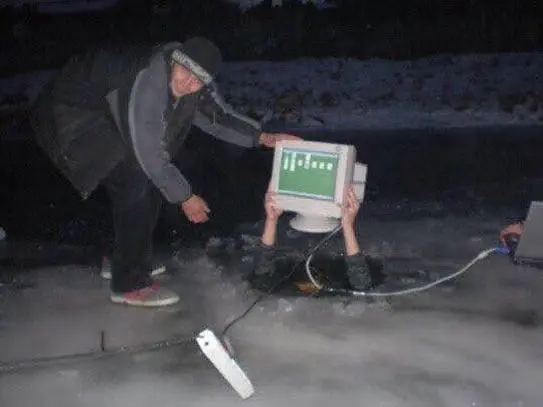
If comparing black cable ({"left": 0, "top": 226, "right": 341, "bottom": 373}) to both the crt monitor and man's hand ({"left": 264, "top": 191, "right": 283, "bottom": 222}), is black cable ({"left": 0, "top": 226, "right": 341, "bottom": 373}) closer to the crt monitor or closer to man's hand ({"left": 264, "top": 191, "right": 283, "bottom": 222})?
man's hand ({"left": 264, "top": 191, "right": 283, "bottom": 222})

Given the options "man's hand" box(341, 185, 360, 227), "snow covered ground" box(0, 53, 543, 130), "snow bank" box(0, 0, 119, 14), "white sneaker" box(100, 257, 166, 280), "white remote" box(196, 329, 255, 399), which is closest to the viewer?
"white remote" box(196, 329, 255, 399)

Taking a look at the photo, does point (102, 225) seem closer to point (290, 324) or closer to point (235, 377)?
point (290, 324)

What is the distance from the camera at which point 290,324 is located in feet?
12.7

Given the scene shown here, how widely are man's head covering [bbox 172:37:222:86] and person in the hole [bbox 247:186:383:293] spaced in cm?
111

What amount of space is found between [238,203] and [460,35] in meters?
13.4

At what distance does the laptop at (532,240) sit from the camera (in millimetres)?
4129

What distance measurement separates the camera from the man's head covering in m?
3.44

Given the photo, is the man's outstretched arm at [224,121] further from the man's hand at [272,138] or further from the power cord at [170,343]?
the power cord at [170,343]

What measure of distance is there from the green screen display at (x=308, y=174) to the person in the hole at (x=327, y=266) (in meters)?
0.13

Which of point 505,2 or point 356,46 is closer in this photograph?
point 356,46

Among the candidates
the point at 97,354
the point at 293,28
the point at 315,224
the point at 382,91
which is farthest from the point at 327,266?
the point at 293,28

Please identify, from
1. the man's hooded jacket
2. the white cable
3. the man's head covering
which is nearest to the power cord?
the white cable

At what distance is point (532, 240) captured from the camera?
174 inches

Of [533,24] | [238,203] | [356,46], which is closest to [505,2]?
[533,24]
